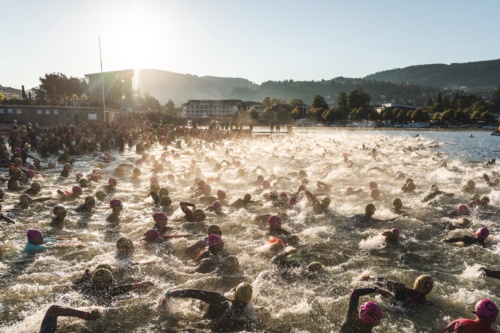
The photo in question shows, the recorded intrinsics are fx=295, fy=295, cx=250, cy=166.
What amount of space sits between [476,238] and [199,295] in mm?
7407

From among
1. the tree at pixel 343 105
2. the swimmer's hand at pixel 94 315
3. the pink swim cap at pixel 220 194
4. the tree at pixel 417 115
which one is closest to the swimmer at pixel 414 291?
the swimmer's hand at pixel 94 315

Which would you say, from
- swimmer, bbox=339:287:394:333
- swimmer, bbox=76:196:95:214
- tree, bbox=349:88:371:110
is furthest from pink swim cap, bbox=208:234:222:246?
tree, bbox=349:88:371:110

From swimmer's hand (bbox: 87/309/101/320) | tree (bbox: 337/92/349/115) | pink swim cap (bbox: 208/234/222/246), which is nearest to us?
swimmer's hand (bbox: 87/309/101/320)

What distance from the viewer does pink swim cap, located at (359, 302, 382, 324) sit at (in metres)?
4.26

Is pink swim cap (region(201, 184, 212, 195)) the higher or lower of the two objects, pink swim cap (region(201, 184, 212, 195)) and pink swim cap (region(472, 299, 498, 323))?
the lower

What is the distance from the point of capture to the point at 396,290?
5375mm

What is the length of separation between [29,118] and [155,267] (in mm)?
44215

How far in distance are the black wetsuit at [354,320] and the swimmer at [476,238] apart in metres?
4.84

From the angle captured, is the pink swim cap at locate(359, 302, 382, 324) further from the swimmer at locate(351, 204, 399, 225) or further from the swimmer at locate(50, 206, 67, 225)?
the swimmer at locate(50, 206, 67, 225)

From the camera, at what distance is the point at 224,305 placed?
4.98 m

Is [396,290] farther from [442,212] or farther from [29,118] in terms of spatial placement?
[29,118]

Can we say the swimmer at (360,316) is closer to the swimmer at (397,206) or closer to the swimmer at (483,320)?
the swimmer at (483,320)

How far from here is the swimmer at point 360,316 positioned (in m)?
4.29

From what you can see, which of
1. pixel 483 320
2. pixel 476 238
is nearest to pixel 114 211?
pixel 483 320
